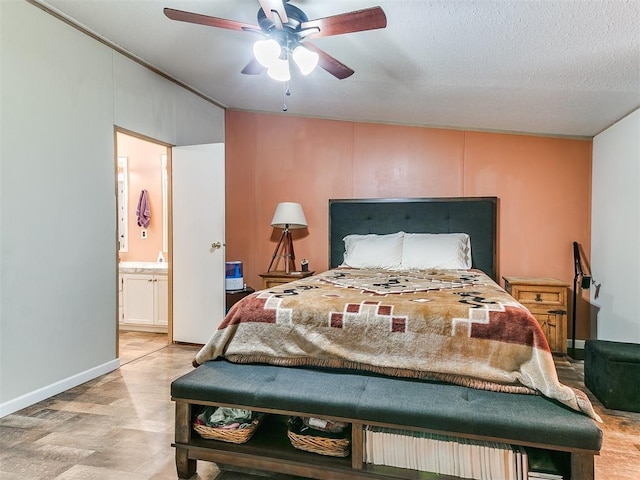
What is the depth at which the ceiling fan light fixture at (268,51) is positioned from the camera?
7.25 ft

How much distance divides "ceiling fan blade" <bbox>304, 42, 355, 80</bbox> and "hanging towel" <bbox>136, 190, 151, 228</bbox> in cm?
326

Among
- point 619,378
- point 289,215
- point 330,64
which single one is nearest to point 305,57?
point 330,64

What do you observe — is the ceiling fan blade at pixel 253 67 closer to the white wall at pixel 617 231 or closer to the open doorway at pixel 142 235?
the open doorway at pixel 142 235

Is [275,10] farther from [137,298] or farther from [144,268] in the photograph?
[137,298]

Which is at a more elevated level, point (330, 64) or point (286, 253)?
point (330, 64)

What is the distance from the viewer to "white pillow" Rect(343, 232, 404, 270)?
3.91 metres

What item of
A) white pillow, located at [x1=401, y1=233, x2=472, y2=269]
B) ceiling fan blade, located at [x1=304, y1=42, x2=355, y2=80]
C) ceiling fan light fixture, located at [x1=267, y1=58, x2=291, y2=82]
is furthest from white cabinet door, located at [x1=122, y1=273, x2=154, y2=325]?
ceiling fan blade, located at [x1=304, y1=42, x2=355, y2=80]

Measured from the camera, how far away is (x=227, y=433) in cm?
187

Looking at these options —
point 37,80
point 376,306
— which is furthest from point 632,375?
point 37,80

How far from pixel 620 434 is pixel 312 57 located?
2797 millimetres

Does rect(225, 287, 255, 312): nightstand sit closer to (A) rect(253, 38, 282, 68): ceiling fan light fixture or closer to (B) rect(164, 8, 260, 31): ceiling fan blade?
(A) rect(253, 38, 282, 68): ceiling fan light fixture

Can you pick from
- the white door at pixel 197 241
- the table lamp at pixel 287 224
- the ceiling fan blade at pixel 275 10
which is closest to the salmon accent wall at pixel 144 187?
the white door at pixel 197 241

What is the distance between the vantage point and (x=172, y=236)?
13.9 ft

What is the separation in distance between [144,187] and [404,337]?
4.15 meters
